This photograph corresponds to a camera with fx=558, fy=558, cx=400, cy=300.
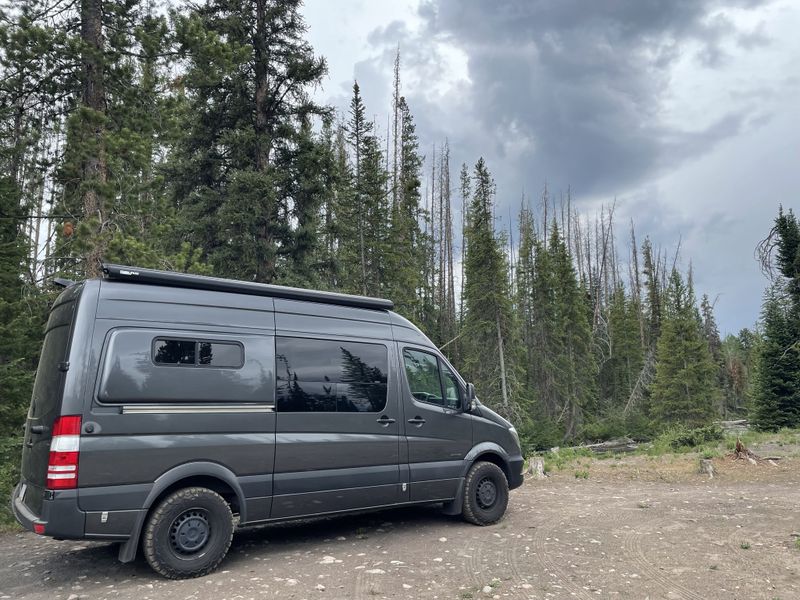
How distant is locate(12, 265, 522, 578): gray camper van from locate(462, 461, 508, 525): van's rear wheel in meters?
0.07

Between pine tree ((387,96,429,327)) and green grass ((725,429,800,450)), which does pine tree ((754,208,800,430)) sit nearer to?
green grass ((725,429,800,450))

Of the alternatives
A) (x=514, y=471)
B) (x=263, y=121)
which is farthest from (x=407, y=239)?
(x=514, y=471)

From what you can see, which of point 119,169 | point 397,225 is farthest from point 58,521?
point 397,225

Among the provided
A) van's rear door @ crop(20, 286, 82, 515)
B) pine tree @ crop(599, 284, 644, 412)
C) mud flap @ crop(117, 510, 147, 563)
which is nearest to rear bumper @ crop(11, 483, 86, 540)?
van's rear door @ crop(20, 286, 82, 515)

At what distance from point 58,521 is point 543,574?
4284 mm

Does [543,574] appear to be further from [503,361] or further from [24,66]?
[503,361]

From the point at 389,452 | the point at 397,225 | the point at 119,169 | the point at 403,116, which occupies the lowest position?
the point at 389,452

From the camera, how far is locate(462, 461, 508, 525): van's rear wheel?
23.5 ft

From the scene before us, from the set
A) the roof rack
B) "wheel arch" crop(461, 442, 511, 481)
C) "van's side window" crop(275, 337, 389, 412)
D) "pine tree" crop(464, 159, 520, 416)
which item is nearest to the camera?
the roof rack

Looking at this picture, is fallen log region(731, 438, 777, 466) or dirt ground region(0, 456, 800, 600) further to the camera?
fallen log region(731, 438, 777, 466)

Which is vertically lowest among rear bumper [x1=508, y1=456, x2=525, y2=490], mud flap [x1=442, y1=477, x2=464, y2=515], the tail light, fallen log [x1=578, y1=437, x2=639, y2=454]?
fallen log [x1=578, y1=437, x2=639, y2=454]

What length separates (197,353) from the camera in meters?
5.38

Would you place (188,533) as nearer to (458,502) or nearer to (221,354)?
(221,354)

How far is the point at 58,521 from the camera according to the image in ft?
14.9
